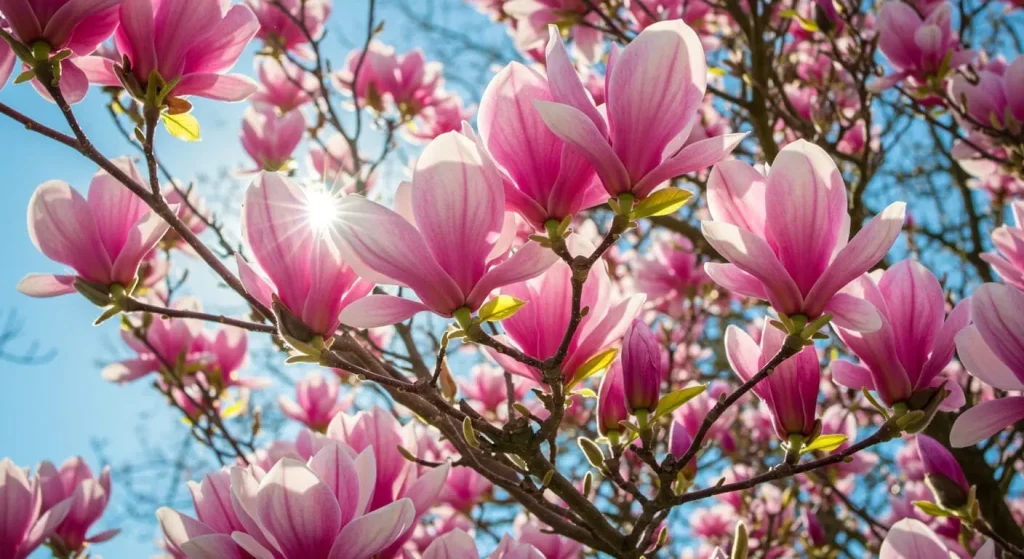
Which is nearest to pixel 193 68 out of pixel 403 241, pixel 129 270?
pixel 129 270

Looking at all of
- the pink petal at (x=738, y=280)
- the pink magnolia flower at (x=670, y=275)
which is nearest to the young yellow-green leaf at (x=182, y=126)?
the pink petal at (x=738, y=280)

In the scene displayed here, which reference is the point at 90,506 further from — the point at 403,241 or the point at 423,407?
the point at 403,241

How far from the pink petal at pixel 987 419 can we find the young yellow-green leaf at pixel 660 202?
0.52 metres

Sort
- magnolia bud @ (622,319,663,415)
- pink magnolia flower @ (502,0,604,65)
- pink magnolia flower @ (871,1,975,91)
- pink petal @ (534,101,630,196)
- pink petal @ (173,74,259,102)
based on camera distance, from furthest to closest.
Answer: pink magnolia flower @ (502,0,604,65) → pink magnolia flower @ (871,1,975,91) → pink petal @ (173,74,259,102) → magnolia bud @ (622,319,663,415) → pink petal @ (534,101,630,196)

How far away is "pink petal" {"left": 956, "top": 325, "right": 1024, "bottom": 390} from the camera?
96cm

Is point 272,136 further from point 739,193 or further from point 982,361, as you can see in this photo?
point 982,361

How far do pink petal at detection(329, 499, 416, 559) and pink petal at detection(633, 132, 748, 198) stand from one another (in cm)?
49

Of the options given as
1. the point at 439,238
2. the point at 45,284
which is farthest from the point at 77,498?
the point at 439,238

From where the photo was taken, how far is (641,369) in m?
0.99

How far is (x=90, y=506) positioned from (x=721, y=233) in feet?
5.62

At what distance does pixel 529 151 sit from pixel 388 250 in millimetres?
205

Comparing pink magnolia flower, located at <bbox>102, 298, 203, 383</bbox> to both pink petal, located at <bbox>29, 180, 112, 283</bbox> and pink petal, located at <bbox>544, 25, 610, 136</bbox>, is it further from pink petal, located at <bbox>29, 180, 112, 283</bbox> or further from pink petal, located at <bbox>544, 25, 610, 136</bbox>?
pink petal, located at <bbox>544, 25, 610, 136</bbox>

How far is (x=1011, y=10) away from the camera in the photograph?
310 centimetres

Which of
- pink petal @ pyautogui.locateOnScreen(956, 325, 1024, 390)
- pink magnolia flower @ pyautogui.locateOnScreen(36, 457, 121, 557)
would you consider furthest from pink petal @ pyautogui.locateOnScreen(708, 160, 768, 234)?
pink magnolia flower @ pyautogui.locateOnScreen(36, 457, 121, 557)
